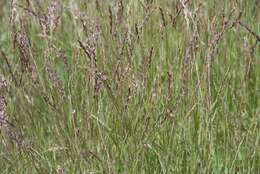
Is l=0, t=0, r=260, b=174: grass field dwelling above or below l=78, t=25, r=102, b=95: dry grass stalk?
below

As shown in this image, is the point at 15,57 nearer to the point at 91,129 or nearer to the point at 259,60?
the point at 91,129

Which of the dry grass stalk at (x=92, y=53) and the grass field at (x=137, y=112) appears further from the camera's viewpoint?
the grass field at (x=137, y=112)

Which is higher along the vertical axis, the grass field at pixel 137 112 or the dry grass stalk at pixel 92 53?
the dry grass stalk at pixel 92 53

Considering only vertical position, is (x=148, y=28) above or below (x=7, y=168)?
above

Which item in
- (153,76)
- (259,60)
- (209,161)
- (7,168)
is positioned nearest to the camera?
(209,161)

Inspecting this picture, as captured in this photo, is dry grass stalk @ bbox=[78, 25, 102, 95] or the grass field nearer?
dry grass stalk @ bbox=[78, 25, 102, 95]

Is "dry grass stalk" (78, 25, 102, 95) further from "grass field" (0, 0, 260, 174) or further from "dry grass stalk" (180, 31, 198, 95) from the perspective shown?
"dry grass stalk" (180, 31, 198, 95)

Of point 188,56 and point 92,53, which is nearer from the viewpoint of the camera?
point 92,53

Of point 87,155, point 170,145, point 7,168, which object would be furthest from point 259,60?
point 7,168

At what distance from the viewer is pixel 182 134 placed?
231cm

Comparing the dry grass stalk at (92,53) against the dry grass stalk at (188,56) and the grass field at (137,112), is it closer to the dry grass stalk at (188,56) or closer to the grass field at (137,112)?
the grass field at (137,112)

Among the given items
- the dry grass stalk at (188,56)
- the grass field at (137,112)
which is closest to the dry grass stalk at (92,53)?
the grass field at (137,112)

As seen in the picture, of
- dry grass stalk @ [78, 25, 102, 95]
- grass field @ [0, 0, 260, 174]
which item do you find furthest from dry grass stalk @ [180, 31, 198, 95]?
dry grass stalk @ [78, 25, 102, 95]

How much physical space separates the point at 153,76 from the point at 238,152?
19.1 inches
